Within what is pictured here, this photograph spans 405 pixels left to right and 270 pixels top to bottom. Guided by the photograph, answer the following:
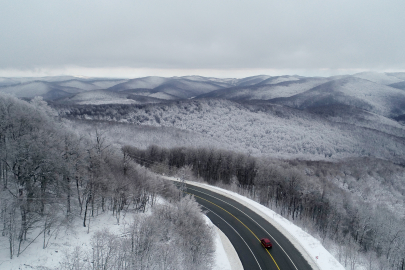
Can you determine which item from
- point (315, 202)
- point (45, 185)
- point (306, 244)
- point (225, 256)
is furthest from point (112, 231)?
point (315, 202)

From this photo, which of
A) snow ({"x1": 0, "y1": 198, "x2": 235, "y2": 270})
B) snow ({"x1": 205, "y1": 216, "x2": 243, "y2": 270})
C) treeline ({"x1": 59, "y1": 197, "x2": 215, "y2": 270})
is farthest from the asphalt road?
treeline ({"x1": 59, "y1": 197, "x2": 215, "y2": 270})

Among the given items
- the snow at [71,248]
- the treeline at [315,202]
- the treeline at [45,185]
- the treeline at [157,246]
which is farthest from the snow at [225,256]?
the treeline at [315,202]

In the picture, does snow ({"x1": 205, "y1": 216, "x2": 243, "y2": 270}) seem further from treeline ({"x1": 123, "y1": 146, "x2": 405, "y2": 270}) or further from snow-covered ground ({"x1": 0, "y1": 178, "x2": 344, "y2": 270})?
treeline ({"x1": 123, "y1": 146, "x2": 405, "y2": 270})

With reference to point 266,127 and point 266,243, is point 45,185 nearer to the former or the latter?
point 266,243

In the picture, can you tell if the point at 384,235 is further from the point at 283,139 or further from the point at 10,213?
the point at 283,139

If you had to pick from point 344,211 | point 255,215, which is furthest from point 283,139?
point 255,215

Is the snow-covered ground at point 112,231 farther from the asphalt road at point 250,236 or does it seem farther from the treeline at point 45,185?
the asphalt road at point 250,236
